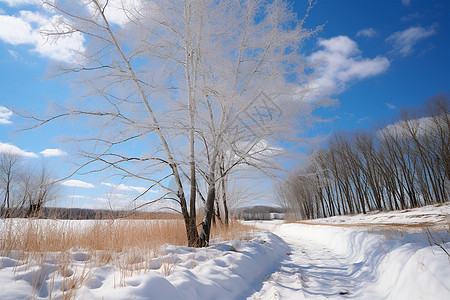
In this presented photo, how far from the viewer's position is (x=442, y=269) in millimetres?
2086

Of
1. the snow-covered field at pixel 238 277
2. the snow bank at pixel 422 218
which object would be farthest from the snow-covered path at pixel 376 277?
the snow bank at pixel 422 218

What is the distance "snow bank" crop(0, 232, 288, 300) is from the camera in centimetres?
203

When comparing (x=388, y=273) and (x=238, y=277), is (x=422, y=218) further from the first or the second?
(x=238, y=277)

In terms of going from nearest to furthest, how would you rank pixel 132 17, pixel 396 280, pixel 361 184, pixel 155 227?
pixel 396 280
pixel 132 17
pixel 155 227
pixel 361 184

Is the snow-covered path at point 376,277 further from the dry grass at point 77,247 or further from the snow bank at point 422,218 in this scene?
the snow bank at point 422,218

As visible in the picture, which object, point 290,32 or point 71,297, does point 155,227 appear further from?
point 290,32

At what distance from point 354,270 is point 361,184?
2847cm

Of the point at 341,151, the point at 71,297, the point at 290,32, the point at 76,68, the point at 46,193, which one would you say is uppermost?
the point at 341,151

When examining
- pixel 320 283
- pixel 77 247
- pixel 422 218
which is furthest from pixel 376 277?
pixel 422 218

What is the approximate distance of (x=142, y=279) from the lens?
232 cm

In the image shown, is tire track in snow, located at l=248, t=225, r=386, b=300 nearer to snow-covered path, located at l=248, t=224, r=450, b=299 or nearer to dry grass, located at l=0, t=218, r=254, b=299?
snow-covered path, located at l=248, t=224, r=450, b=299

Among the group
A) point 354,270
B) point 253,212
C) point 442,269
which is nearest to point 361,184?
point 354,270

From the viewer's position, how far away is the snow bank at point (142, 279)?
2033mm

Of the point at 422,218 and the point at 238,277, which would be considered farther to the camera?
the point at 422,218
